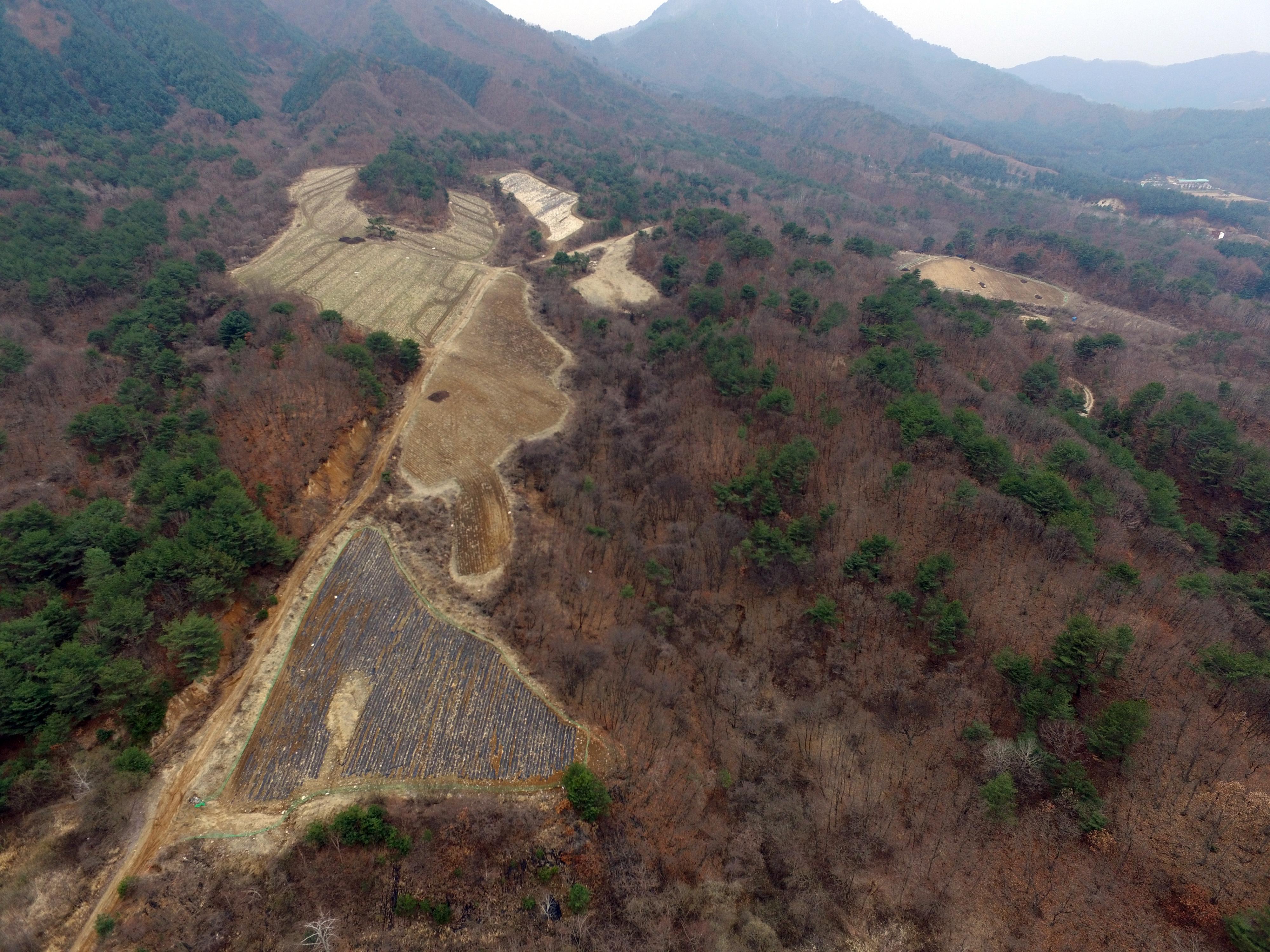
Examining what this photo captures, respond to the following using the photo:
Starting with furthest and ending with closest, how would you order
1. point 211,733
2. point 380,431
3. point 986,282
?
point 986,282
point 380,431
point 211,733

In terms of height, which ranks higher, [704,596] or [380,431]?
[380,431]

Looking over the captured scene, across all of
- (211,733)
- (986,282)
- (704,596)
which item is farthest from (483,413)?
(986,282)

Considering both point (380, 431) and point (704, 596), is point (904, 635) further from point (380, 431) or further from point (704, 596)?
point (380, 431)

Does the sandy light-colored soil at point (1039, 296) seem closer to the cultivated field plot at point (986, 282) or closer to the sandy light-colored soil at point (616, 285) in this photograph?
the cultivated field plot at point (986, 282)

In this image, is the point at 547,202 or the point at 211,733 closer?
the point at 211,733

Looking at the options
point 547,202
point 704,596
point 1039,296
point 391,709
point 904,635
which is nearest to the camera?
point 391,709

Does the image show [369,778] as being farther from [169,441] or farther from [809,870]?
[169,441]

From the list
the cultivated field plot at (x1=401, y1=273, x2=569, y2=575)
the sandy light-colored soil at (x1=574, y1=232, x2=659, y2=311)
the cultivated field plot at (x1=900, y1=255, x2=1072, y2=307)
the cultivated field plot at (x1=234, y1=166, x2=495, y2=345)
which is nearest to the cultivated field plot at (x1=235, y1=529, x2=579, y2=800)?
the cultivated field plot at (x1=401, y1=273, x2=569, y2=575)

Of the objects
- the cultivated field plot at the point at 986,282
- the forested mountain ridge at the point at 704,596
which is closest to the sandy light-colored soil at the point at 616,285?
the forested mountain ridge at the point at 704,596
